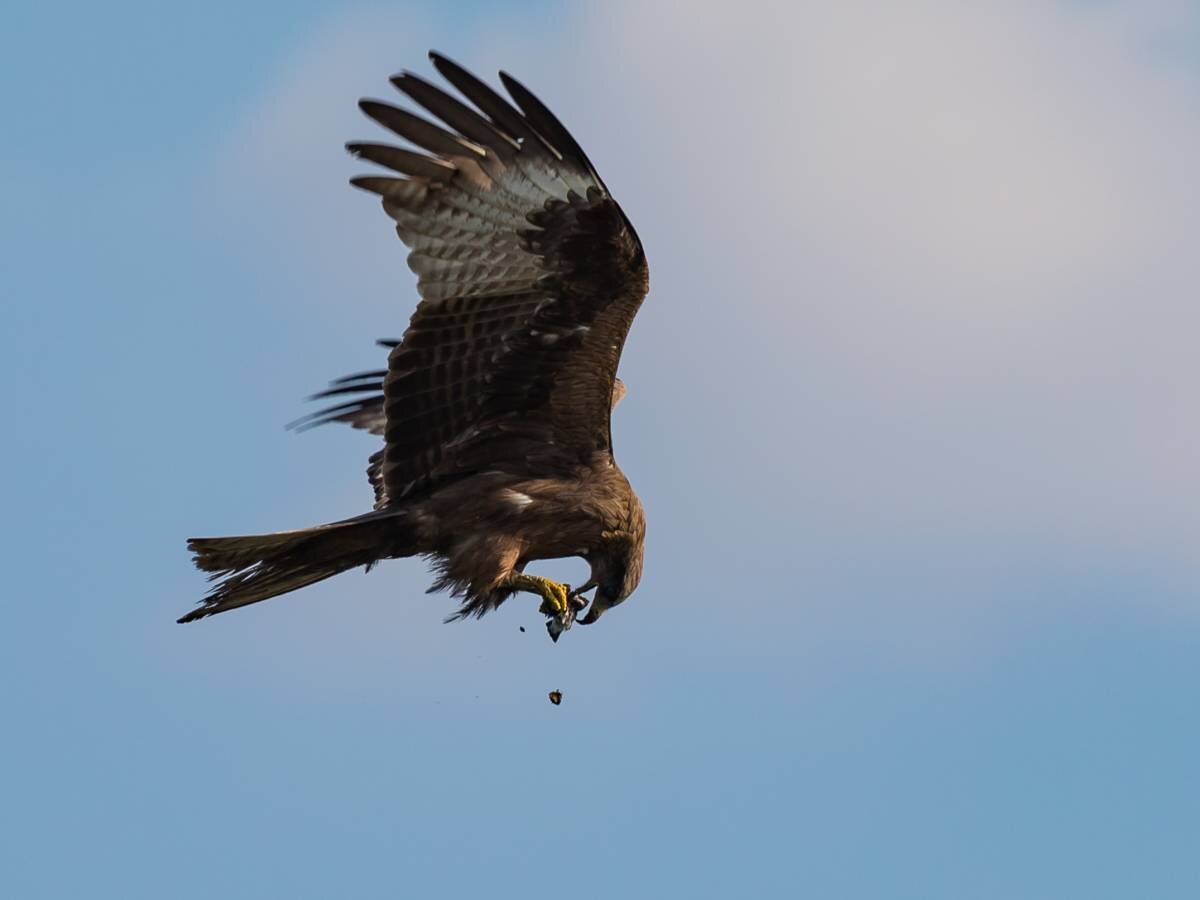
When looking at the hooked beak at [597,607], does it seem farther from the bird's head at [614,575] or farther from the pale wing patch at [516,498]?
the pale wing patch at [516,498]

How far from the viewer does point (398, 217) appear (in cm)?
1071

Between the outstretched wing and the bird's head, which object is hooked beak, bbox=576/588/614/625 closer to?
the bird's head

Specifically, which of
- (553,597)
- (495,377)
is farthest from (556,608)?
(495,377)

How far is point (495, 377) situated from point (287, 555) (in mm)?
1383

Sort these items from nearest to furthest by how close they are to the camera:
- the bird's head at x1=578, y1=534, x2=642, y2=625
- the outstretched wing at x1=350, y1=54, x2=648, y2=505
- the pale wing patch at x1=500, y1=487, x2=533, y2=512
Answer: the outstretched wing at x1=350, y1=54, x2=648, y2=505
the pale wing patch at x1=500, y1=487, x2=533, y2=512
the bird's head at x1=578, y1=534, x2=642, y2=625

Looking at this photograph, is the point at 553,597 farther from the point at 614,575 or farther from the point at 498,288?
the point at 498,288

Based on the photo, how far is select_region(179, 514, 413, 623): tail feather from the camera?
34.2ft

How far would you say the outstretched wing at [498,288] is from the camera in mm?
10258

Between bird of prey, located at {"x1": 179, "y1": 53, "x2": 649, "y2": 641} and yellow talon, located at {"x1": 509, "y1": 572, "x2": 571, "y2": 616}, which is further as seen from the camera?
yellow talon, located at {"x1": 509, "y1": 572, "x2": 571, "y2": 616}

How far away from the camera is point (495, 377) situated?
1090 centimetres

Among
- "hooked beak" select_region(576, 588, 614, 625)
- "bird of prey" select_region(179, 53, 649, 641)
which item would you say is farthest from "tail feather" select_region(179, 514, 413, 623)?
"hooked beak" select_region(576, 588, 614, 625)

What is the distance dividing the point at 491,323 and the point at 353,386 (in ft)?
10.9

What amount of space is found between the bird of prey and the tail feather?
0.01 m

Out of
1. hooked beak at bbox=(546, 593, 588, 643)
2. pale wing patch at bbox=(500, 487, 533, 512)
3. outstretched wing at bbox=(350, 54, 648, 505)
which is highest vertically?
outstretched wing at bbox=(350, 54, 648, 505)
